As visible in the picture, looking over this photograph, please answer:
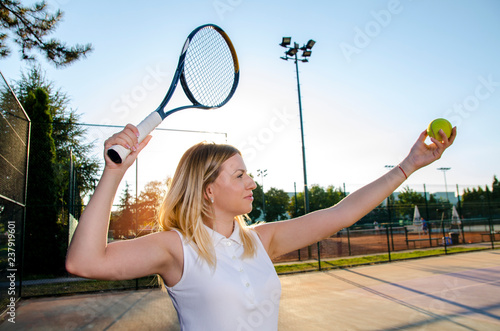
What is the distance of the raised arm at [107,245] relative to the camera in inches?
42.6

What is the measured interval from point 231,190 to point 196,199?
18 cm

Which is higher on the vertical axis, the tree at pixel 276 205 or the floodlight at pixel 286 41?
the floodlight at pixel 286 41

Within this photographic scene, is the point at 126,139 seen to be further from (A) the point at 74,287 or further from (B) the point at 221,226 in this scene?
(A) the point at 74,287

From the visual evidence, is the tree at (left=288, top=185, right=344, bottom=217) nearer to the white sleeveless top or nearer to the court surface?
the court surface

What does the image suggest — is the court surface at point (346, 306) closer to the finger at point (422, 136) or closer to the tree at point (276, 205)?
the finger at point (422, 136)

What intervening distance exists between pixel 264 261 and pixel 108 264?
2.43ft

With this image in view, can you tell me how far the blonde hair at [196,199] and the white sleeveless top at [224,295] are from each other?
0.05 meters

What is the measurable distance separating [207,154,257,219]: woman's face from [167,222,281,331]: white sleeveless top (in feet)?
0.70

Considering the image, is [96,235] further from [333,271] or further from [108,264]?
[333,271]

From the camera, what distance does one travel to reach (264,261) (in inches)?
64.8

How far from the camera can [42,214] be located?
10508 millimetres

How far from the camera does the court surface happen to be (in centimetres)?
477

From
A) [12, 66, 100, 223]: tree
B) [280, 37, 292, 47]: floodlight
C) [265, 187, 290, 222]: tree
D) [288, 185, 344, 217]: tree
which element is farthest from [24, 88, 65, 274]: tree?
[288, 185, 344, 217]: tree

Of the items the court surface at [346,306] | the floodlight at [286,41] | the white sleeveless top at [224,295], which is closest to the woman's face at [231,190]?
the white sleeveless top at [224,295]
